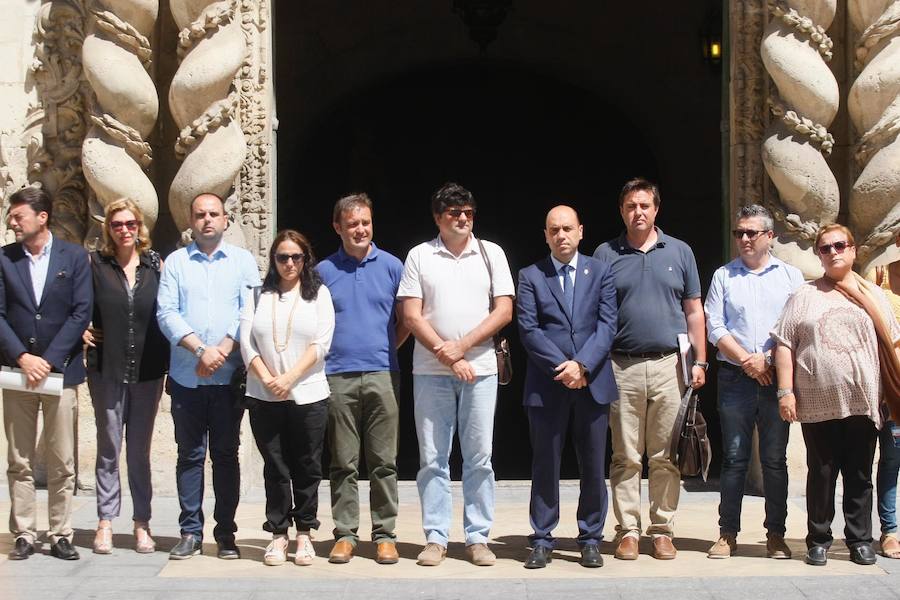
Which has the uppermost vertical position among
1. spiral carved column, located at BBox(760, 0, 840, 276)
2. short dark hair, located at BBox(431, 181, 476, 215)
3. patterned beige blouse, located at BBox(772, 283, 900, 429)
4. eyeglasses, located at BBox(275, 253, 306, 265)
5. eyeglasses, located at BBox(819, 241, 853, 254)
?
spiral carved column, located at BBox(760, 0, 840, 276)

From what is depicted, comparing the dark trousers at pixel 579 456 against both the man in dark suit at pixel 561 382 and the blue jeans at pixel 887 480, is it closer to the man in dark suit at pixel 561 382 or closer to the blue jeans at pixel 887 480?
the man in dark suit at pixel 561 382

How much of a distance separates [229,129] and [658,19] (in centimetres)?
641

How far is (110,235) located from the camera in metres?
7.70

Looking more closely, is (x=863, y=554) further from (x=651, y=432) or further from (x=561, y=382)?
(x=561, y=382)

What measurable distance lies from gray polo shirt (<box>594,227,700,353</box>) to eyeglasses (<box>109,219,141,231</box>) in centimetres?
242

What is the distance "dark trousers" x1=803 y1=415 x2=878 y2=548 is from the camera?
7379 millimetres

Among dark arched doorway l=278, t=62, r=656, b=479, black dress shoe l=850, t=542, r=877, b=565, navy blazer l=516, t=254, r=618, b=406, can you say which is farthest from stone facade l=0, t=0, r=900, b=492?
dark arched doorway l=278, t=62, r=656, b=479

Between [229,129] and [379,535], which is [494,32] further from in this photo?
[379,535]

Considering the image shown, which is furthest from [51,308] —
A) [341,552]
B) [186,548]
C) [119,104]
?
[119,104]

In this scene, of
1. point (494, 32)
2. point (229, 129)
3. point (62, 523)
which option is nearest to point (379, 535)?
point (62, 523)

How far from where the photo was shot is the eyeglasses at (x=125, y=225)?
762 centimetres

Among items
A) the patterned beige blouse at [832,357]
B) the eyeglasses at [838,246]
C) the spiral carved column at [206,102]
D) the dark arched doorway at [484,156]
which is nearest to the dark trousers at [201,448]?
the spiral carved column at [206,102]

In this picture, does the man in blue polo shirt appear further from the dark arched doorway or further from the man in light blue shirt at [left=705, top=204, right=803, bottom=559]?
the dark arched doorway

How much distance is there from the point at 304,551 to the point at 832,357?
9.21 ft
